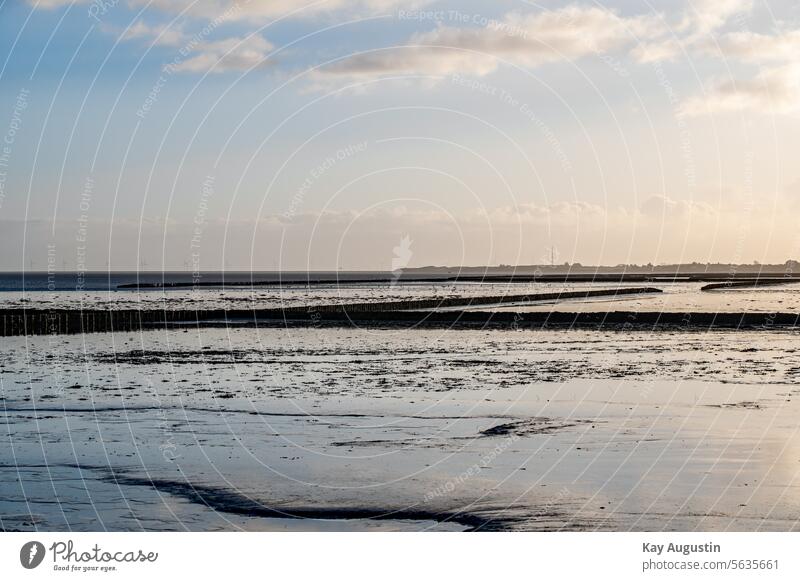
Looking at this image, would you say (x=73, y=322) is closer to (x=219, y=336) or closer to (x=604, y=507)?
(x=219, y=336)

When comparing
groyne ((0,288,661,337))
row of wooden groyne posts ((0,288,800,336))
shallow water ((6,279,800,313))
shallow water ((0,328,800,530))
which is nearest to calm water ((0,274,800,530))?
shallow water ((0,328,800,530))

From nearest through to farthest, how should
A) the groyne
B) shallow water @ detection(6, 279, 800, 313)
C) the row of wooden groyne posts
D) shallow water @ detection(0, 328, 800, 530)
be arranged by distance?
1. shallow water @ detection(0, 328, 800, 530)
2. the row of wooden groyne posts
3. the groyne
4. shallow water @ detection(6, 279, 800, 313)

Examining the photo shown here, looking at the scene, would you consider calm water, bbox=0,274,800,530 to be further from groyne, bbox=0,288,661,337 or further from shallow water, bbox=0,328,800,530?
groyne, bbox=0,288,661,337

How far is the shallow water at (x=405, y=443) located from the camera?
15.2 m

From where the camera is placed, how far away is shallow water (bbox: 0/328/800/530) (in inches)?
598

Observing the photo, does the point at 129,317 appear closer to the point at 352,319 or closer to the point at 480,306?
the point at 352,319

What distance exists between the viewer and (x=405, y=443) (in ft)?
67.9

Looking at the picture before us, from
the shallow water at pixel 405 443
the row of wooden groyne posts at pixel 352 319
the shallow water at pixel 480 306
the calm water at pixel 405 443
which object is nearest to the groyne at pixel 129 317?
the row of wooden groyne posts at pixel 352 319

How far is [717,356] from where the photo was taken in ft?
128

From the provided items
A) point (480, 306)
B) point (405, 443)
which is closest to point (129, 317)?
point (480, 306)

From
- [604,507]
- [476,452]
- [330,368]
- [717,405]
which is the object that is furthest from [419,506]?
[330,368]

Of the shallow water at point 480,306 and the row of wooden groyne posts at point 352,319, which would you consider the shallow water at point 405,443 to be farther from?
the shallow water at point 480,306

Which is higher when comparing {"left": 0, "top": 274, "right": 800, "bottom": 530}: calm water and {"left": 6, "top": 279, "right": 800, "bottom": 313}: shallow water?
{"left": 6, "top": 279, "right": 800, "bottom": 313}: shallow water

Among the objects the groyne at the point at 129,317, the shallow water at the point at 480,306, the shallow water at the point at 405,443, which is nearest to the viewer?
the shallow water at the point at 405,443
